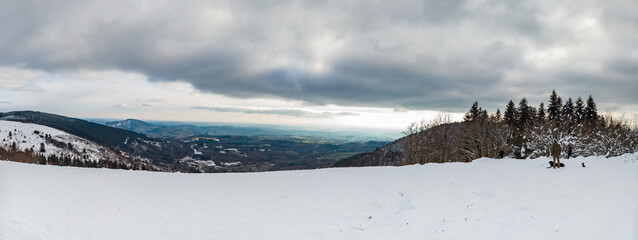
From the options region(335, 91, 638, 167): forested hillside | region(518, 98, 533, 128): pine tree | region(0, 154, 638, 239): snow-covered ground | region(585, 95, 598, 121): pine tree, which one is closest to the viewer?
region(0, 154, 638, 239): snow-covered ground

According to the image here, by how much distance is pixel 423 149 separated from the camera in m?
49.1

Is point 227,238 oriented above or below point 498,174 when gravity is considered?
below

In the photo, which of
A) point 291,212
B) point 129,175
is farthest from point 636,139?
point 129,175

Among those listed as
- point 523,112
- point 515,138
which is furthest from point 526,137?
point 523,112

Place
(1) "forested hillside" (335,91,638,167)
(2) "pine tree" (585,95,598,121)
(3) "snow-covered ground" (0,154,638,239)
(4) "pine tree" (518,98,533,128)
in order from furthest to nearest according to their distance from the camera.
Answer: (4) "pine tree" (518,98,533,128), (2) "pine tree" (585,95,598,121), (1) "forested hillside" (335,91,638,167), (3) "snow-covered ground" (0,154,638,239)

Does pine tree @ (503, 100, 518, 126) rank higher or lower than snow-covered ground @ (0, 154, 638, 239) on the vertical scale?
higher

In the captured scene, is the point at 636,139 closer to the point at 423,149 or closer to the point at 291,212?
the point at 423,149

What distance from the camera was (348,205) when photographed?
18.0 m

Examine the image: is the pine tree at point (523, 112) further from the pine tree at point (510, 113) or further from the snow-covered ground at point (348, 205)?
the snow-covered ground at point (348, 205)

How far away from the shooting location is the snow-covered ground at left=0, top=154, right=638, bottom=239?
12.4m

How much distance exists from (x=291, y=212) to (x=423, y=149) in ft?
121

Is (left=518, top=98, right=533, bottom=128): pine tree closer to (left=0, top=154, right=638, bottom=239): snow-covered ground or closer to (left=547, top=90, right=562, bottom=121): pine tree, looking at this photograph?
(left=547, top=90, right=562, bottom=121): pine tree

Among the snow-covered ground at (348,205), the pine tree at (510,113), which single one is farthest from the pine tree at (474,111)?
the snow-covered ground at (348,205)

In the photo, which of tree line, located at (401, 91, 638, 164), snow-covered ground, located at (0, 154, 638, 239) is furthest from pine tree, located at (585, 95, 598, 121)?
snow-covered ground, located at (0, 154, 638, 239)
